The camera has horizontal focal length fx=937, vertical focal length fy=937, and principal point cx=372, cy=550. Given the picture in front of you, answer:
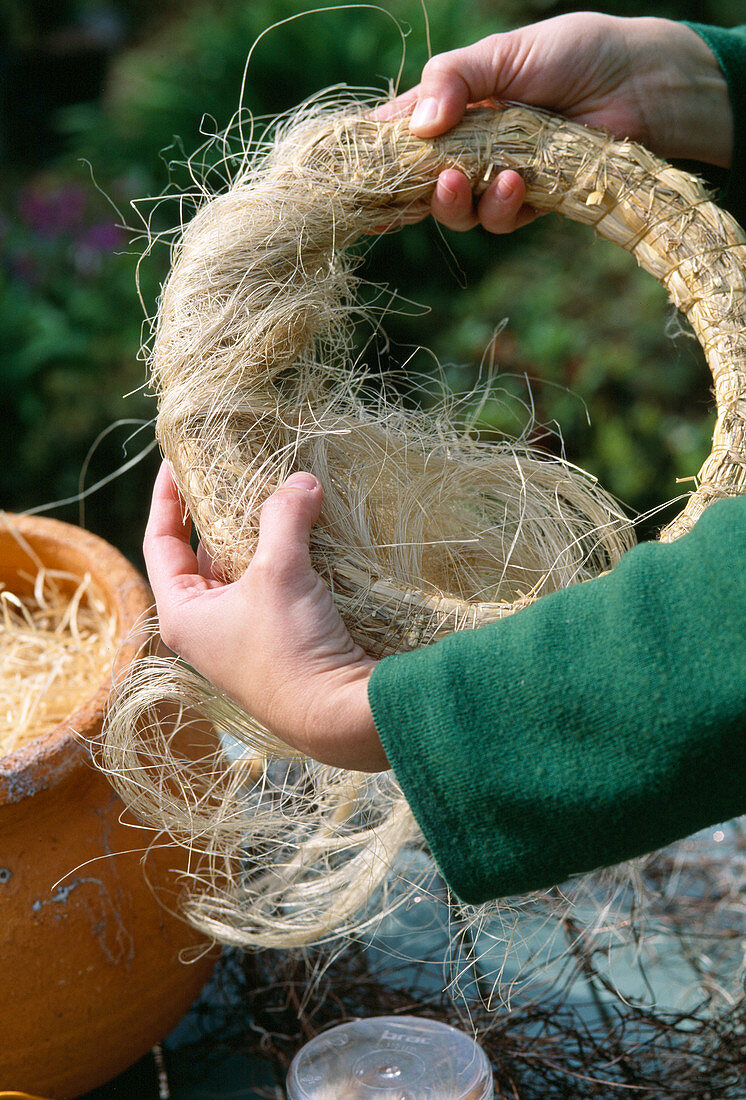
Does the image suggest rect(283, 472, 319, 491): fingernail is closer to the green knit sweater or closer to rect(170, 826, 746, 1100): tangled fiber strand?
the green knit sweater

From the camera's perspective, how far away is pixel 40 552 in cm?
106

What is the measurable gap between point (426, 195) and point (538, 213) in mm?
111

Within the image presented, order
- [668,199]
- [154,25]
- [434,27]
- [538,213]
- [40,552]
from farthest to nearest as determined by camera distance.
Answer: [154,25], [434,27], [40,552], [538,213], [668,199]

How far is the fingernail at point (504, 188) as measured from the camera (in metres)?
0.78

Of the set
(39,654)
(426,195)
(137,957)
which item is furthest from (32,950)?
(426,195)

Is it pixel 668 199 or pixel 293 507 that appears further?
pixel 668 199

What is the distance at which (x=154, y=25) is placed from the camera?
13.1ft

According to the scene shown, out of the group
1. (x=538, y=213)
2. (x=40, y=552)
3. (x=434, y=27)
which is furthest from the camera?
(x=434, y=27)

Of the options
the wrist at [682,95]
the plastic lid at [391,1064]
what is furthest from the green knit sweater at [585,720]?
the wrist at [682,95]

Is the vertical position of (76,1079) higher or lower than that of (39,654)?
lower

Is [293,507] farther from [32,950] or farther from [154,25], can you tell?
Result: [154,25]

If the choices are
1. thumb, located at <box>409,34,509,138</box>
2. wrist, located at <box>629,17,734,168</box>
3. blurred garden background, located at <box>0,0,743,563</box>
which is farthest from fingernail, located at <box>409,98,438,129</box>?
blurred garden background, located at <box>0,0,743,563</box>

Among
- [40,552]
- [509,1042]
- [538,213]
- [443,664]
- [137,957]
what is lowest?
[509,1042]

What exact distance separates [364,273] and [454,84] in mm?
1301
